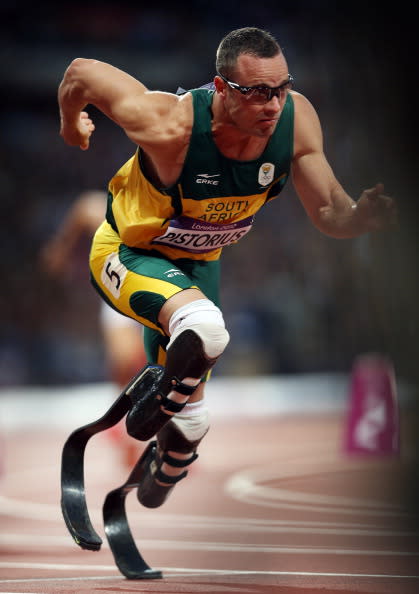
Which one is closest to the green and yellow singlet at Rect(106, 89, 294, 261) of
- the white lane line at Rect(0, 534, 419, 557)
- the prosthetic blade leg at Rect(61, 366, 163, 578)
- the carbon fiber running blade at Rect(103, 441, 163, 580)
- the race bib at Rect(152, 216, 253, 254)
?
the race bib at Rect(152, 216, 253, 254)

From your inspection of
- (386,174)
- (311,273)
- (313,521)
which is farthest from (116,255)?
(311,273)

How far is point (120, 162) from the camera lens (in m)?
17.8

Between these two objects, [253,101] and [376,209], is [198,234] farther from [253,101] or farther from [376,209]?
[376,209]

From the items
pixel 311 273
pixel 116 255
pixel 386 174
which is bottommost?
pixel 311 273

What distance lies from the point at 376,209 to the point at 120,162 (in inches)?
562

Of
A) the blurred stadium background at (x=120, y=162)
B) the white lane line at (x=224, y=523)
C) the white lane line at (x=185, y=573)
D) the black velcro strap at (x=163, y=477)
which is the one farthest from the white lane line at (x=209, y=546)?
the blurred stadium background at (x=120, y=162)

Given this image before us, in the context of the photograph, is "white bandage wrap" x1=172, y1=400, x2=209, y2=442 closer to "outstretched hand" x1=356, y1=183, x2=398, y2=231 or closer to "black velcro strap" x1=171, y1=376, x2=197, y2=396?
"black velcro strap" x1=171, y1=376, x2=197, y2=396

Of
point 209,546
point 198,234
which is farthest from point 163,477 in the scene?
point 198,234

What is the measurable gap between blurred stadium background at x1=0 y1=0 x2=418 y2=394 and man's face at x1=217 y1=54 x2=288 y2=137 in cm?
696

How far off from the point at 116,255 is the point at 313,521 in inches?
98.5

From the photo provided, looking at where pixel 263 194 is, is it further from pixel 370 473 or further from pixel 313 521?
pixel 370 473

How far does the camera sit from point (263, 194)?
4.41 m

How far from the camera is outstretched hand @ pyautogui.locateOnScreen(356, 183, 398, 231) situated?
3.79 m

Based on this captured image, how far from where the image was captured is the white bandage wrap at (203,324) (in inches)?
156
